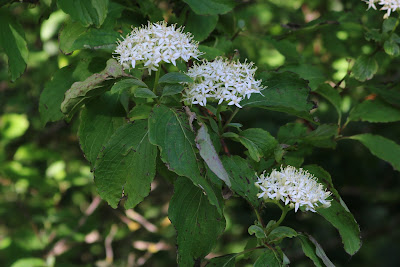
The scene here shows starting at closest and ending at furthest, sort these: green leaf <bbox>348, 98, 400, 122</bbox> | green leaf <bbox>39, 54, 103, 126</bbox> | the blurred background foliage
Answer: green leaf <bbox>39, 54, 103, 126</bbox>
green leaf <bbox>348, 98, 400, 122</bbox>
the blurred background foliage

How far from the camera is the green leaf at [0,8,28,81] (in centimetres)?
110

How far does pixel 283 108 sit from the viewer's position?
0.99 meters

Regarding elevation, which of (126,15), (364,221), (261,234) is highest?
(126,15)

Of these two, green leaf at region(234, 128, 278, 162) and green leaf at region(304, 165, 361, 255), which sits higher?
green leaf at region(234, 128, 278, 162)

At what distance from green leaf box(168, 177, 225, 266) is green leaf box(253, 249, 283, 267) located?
0.09 metres

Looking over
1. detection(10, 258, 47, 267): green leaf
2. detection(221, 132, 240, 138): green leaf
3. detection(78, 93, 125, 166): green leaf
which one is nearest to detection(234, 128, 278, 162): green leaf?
detection(221, 132, 240, 138): green leaf

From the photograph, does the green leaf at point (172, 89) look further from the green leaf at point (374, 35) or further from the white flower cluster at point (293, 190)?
the green leaf at point (374, 35)

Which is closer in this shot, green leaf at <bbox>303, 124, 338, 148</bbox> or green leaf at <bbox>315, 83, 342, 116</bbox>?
green leaf at <bbox>303, 124, 338, 148</bbox>

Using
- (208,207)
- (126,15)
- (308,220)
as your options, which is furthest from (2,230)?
(208,207)

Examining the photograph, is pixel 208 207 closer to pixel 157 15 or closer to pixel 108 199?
pixel 108 199

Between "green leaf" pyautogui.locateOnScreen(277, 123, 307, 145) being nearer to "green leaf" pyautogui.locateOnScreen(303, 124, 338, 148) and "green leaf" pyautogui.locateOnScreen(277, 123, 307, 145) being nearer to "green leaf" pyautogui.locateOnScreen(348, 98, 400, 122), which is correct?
"green leaf" pyautogui.locateOnScreen(303, 124, 338, 148)

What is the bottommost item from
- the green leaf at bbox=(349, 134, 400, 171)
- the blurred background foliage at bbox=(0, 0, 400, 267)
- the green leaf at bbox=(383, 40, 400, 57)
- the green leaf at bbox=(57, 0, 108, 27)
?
the blurred background foliage at bbox=(0, 0, 400, 267)

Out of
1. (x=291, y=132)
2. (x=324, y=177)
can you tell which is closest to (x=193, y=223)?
(x=324, y=177)

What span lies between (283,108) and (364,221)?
1.94 meters
